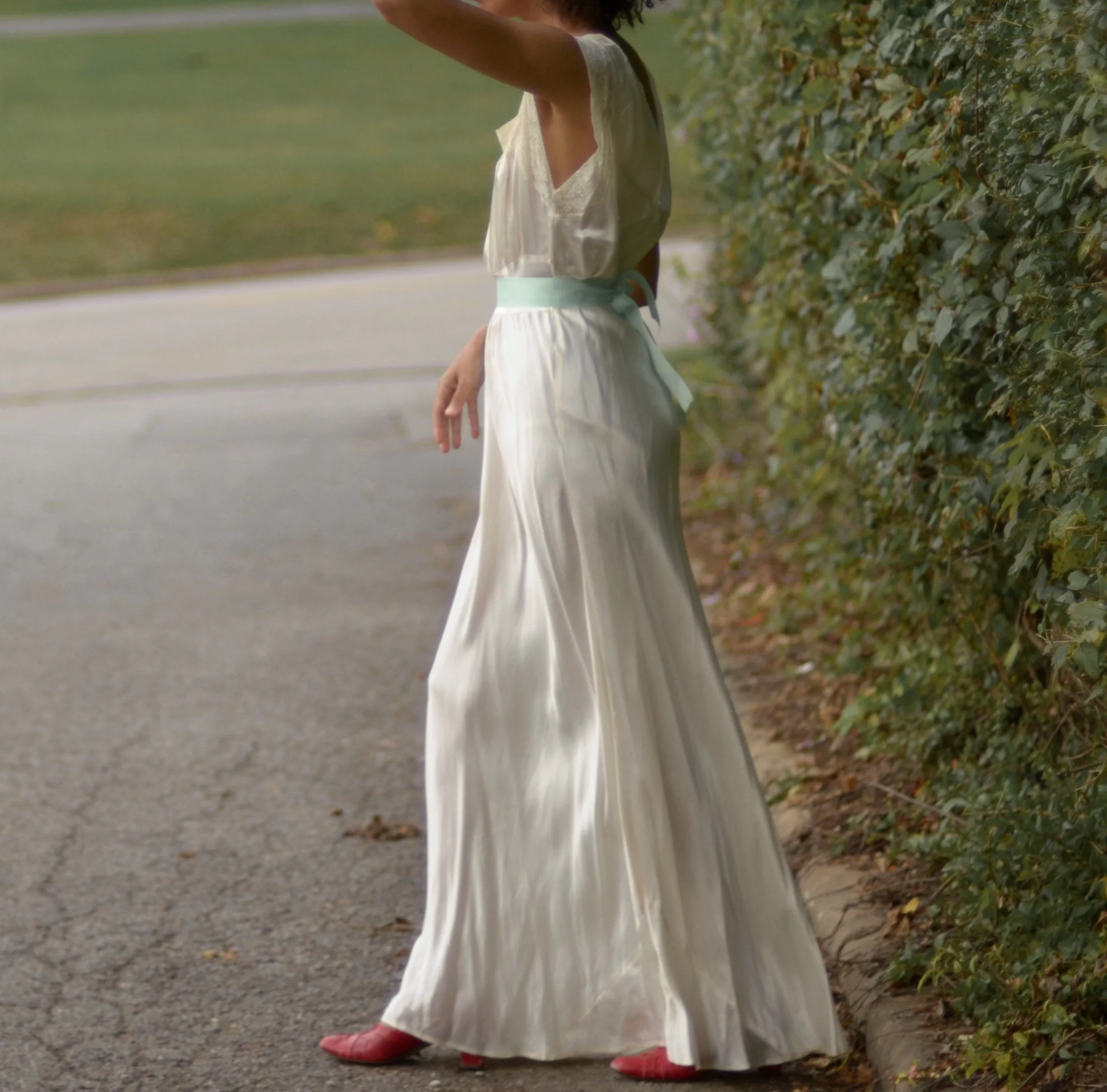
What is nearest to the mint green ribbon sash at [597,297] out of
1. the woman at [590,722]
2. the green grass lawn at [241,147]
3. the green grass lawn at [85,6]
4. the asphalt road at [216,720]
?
the woman at [590,722]

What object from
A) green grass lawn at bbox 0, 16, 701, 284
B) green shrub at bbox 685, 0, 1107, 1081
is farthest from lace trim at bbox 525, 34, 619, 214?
green grass lawn at bbox 0, 16, 701, 284

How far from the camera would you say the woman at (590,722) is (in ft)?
10.3

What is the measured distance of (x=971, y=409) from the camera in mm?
3756

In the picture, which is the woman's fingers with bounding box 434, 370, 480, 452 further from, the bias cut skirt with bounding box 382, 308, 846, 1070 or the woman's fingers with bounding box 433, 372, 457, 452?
the bias cut skirt with bounding box 382, 308, 846, 1070

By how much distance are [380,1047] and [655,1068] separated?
50cm

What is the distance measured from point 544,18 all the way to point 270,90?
2946cm

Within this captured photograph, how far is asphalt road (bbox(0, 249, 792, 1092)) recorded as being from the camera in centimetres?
367

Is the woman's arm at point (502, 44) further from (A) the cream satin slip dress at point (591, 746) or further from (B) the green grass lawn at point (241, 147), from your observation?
(B) the green grass lawn at point (241, 147)

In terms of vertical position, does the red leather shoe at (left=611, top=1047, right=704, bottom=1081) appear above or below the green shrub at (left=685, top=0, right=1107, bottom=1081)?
below

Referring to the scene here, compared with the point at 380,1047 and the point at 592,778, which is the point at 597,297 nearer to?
the point at 592,778

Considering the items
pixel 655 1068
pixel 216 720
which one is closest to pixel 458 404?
pixel 655 1068

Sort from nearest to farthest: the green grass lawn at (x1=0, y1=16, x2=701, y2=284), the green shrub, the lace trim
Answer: the green shrub → the lace trim → the green grass lawn at (x1=0, y1=16, x2=701, y2=284)

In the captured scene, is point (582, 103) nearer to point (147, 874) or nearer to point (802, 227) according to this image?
point (802, 227)

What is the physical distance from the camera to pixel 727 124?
19.1 ft
